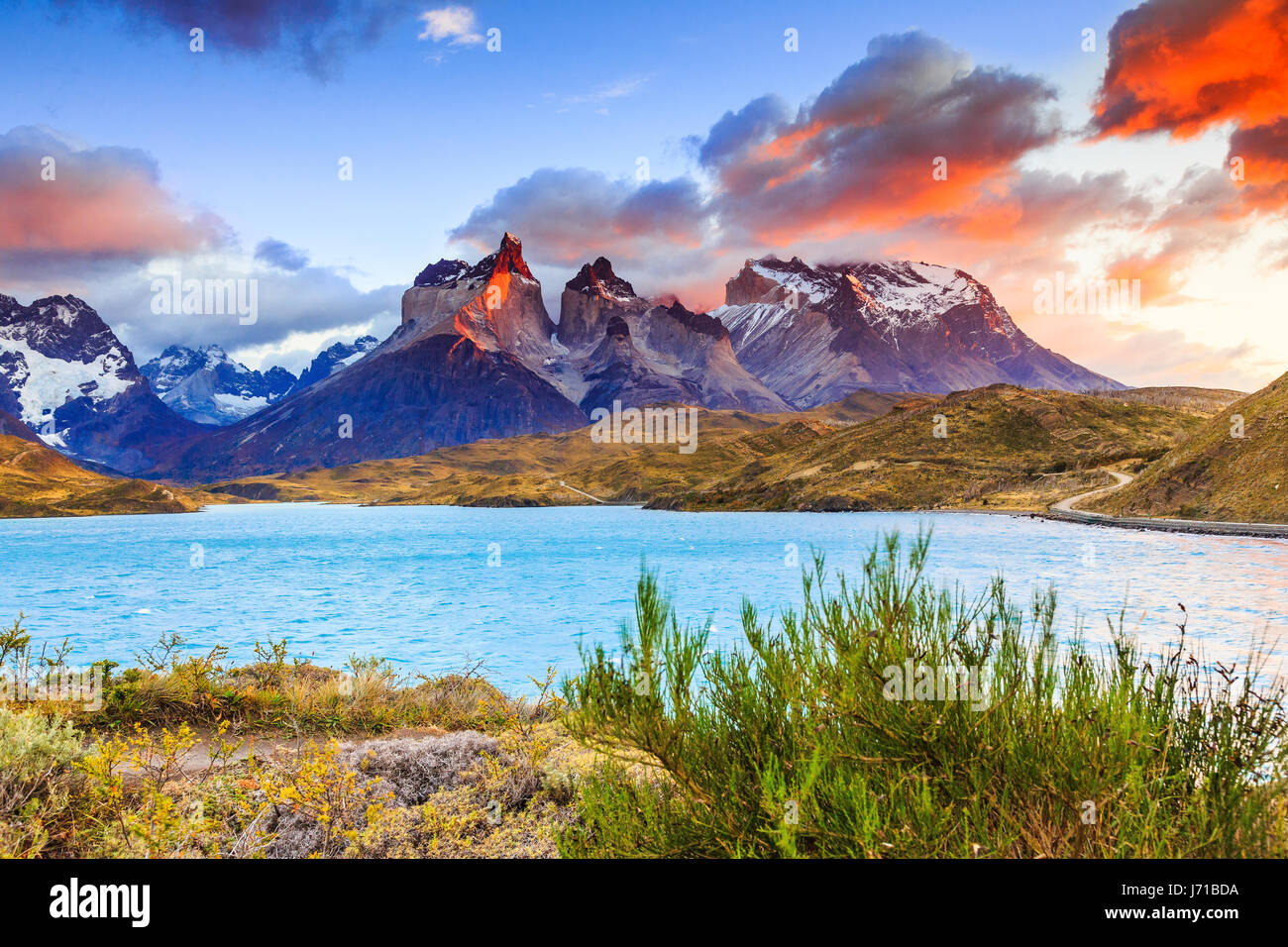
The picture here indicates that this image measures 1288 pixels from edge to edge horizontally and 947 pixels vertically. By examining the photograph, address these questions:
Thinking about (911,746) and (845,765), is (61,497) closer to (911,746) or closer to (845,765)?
(845,765)

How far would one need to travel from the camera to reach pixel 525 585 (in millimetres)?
53250

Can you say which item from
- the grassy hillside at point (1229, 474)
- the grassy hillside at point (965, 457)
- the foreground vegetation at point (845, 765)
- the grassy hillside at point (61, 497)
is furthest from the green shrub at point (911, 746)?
the grassy hillside at point (61, 497)

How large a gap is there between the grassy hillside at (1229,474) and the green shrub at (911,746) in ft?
229

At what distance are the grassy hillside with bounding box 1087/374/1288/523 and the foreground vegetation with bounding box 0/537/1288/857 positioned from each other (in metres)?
69.8

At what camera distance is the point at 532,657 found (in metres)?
29.7

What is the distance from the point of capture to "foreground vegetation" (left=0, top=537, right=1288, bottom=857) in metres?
4.56

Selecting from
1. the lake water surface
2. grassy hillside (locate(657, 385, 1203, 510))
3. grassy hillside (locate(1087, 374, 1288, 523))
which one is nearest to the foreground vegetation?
the lake water surface

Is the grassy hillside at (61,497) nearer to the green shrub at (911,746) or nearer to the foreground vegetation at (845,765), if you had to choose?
the foreground vegetation at (845,765)

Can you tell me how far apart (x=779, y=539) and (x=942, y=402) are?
326 ft

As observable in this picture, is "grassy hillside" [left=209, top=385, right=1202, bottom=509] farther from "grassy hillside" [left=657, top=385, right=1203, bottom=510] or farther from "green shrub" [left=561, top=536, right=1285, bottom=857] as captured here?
"green shrub" [left=561, top=536, right=1285, bottom=857]

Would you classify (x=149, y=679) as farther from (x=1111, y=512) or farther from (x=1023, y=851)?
(x=1111, y=512)

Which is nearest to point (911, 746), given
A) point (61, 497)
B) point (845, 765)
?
point (845, 765)

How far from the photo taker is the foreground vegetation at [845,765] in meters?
4.56
